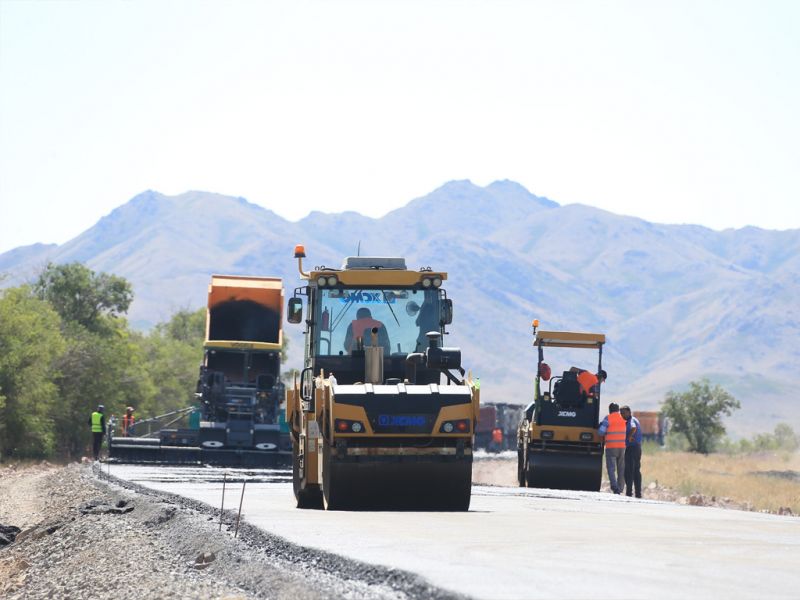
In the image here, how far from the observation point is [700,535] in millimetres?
13125

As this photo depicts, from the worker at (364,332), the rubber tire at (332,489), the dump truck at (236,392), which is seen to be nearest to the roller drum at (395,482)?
the rubber tire at (332,489)

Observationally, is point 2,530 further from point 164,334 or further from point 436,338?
point 164,334

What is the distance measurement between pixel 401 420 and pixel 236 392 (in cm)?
2088

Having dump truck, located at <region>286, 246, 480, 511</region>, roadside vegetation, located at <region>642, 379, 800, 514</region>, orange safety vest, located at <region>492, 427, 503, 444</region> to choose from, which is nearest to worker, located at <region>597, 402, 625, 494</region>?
roadside vegetation, located at <region>642, 379, 800, 514</region>

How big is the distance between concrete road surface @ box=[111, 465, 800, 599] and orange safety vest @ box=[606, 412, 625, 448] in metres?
5.67

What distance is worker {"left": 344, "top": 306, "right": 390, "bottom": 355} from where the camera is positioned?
1647 centimetres

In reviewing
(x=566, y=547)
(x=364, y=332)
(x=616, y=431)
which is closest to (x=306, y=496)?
(x=364, y=332)

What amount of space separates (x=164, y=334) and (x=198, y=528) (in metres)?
105

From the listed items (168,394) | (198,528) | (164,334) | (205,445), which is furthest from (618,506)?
(164,334)

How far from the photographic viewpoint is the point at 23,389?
47.8 m

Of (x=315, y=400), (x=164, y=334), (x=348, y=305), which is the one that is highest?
(x=164, y=334)

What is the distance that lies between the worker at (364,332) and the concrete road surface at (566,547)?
2.09 metres

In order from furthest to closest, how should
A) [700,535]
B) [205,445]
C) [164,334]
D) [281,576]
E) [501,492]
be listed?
[164,334] → [205,445] → [501,492] → [700,535] → [281,576]

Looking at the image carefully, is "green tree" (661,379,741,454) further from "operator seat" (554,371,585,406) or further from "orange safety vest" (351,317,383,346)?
"orange safety vest" (351,317,383,346)
